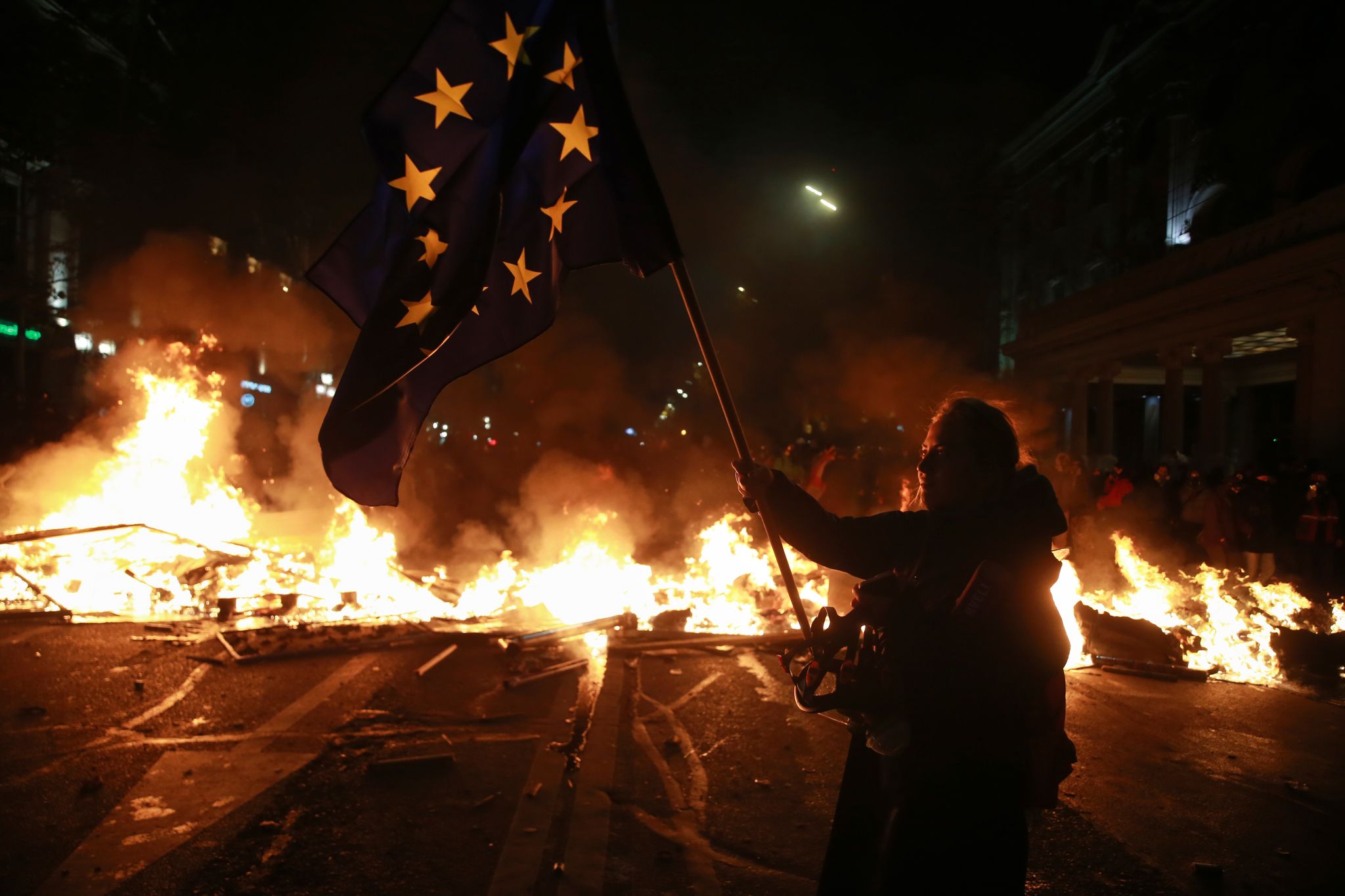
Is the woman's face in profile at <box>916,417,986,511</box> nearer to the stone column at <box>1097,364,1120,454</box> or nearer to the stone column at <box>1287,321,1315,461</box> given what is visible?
the stone column at <box>1287,321,1315,461</box>

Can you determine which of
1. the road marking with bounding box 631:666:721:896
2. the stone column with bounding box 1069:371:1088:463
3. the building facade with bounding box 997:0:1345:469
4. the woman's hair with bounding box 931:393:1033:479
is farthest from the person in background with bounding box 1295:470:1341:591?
the stone column with bounding box 1069:371:1088:463

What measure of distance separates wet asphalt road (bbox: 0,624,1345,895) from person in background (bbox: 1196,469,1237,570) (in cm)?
462

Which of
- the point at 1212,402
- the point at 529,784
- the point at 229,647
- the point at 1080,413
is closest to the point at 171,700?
the point at 229,647

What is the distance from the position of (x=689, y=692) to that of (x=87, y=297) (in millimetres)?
28812

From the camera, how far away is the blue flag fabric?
2.50 meters

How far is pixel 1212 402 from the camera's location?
608 inches

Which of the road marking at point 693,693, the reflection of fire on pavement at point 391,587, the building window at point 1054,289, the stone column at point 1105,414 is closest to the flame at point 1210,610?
the reflection of fire on pavement at point 391,587

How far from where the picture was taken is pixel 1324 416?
12.2m

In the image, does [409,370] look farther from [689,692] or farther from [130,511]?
[130,511]

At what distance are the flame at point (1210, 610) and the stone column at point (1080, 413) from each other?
1025 centimetres

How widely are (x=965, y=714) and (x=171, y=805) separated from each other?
3.62 meters

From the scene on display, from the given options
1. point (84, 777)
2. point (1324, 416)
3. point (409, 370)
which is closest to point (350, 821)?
point (84, 777)

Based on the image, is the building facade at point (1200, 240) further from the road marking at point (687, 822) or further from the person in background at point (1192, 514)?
the road marking at point (687, 822)

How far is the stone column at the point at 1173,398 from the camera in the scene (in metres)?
16.3
